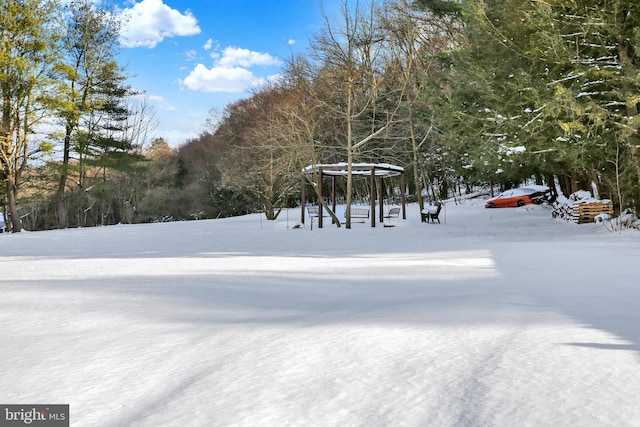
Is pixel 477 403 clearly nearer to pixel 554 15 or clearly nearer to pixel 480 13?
pixel 554 15

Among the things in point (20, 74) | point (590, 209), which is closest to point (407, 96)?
point (590, 209)

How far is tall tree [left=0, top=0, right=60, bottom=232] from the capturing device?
16.9 m

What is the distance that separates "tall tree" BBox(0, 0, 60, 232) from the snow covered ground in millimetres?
15236

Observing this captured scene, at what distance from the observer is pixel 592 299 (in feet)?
11.8

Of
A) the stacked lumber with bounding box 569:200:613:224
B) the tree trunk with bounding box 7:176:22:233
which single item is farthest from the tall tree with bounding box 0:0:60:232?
the stacked lumber with bounding box 569:200:613:224

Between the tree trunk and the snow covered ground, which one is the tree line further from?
the snow covered ground

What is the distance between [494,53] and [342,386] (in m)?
11.4

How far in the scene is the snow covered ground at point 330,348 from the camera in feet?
5.30

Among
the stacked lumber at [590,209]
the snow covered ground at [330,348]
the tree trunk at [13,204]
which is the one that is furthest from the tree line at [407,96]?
the snow covered ground at [330,348]

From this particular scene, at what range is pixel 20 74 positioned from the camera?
56.2 ft

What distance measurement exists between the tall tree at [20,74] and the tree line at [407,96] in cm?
6

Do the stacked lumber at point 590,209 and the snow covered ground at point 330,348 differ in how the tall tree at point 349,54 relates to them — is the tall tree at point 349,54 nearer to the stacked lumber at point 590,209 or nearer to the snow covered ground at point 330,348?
the stacked lumber at point 590,209

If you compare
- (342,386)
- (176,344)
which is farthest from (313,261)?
(342,386)

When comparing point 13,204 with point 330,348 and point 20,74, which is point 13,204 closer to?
point 20,74
